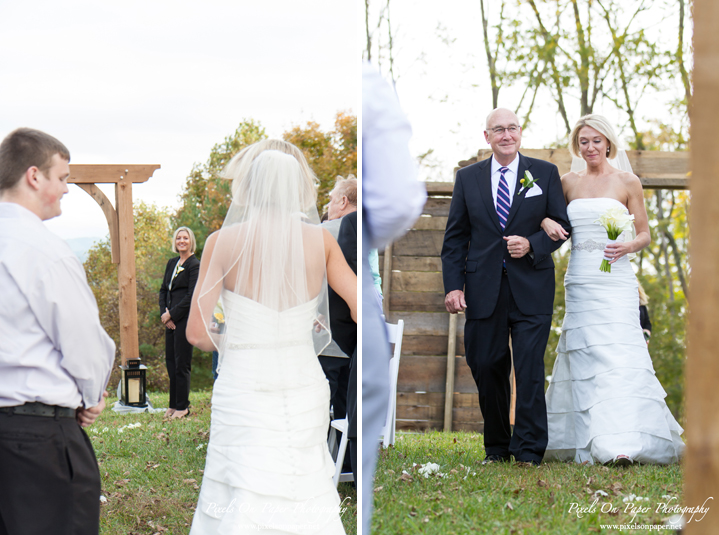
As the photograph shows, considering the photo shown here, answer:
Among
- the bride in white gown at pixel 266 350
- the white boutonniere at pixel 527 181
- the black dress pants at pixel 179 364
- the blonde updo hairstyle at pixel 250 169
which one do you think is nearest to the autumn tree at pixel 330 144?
the black dress pants at pixel 179 364

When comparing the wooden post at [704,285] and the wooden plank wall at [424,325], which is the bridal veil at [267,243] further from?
the wooden plank wall at [424,325]

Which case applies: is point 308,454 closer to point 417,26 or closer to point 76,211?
point 76,211

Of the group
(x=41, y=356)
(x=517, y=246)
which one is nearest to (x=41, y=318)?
(x=41, y=356)

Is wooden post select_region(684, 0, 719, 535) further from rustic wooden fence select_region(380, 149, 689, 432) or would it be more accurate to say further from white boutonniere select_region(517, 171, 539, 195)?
rustic wooden fence select_region(380, 149, 689, 432)

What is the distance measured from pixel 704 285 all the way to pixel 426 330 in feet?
20.2

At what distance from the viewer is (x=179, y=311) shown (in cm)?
691

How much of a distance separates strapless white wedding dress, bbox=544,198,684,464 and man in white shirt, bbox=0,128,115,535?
3.08 metres

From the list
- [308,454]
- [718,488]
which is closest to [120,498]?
[308,454]

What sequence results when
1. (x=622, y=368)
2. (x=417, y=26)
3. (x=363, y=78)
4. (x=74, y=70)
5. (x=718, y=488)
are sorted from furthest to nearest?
1. (x=417, y=26)
2. (x=74, y=70)
3. (x=622, y=368)
4. (x=363, y=78)
5. (x=718, y=488)

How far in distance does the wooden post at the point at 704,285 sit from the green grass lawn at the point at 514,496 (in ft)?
5.50

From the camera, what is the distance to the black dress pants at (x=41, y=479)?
6.88 ft

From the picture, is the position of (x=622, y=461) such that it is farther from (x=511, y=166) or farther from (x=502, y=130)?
(x=502, y=130)

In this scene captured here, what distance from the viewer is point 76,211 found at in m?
5.35

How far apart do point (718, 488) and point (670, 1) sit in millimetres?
13359
